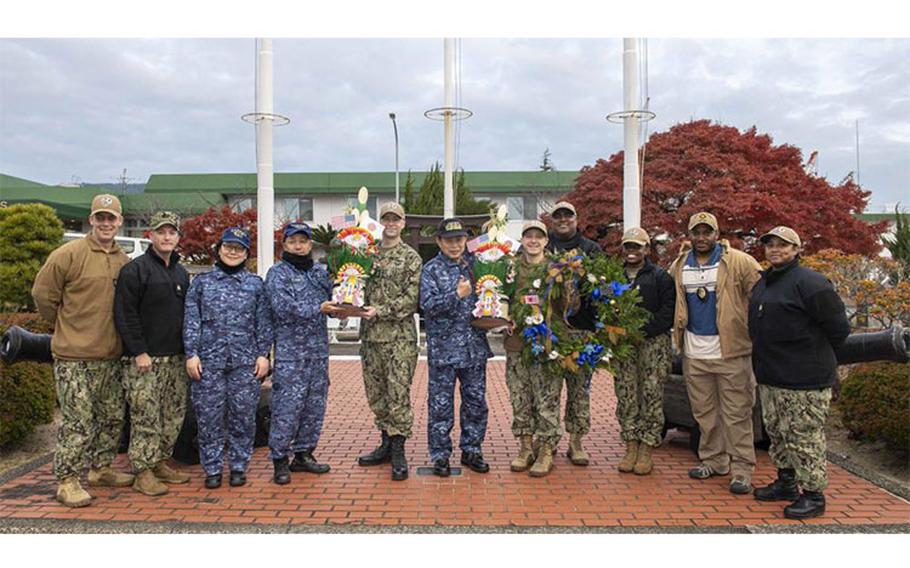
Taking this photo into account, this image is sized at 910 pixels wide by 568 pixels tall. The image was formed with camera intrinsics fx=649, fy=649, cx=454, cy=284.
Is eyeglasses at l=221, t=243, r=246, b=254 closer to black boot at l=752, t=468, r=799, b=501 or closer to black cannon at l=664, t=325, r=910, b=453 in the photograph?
black boot at l=752, t=468, r=799, b=501

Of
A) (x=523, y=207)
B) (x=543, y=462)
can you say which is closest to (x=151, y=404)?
(x=543, y=462)

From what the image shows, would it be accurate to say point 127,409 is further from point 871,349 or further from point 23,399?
point 871,349

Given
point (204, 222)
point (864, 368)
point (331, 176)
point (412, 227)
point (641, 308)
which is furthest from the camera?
point (331, 176)

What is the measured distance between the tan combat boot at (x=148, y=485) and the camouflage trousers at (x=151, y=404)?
0.16 ft

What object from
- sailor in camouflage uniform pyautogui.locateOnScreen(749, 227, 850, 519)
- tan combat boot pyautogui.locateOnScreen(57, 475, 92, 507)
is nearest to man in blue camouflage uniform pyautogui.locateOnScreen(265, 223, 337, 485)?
tan combat boot pyautogui.locateOnScreen(57, 475, 92, 507)

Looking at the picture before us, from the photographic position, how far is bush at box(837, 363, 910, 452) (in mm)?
5328

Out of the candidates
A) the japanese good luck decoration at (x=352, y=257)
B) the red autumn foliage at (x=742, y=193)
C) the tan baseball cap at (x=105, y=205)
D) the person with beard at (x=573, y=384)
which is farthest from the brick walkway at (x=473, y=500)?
the red autumn foliage at (x=742, y=193)

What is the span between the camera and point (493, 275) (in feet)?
16.4

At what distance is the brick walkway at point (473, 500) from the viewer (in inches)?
169

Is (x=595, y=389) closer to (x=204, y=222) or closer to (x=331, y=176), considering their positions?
(x=204, y=222)

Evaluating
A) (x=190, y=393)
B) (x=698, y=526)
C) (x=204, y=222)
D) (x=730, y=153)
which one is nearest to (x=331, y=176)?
(x=204, y=222)

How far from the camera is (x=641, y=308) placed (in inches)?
199

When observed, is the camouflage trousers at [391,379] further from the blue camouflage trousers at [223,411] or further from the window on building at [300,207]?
the window on building at [300,207]

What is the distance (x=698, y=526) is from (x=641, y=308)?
5.35 feet
